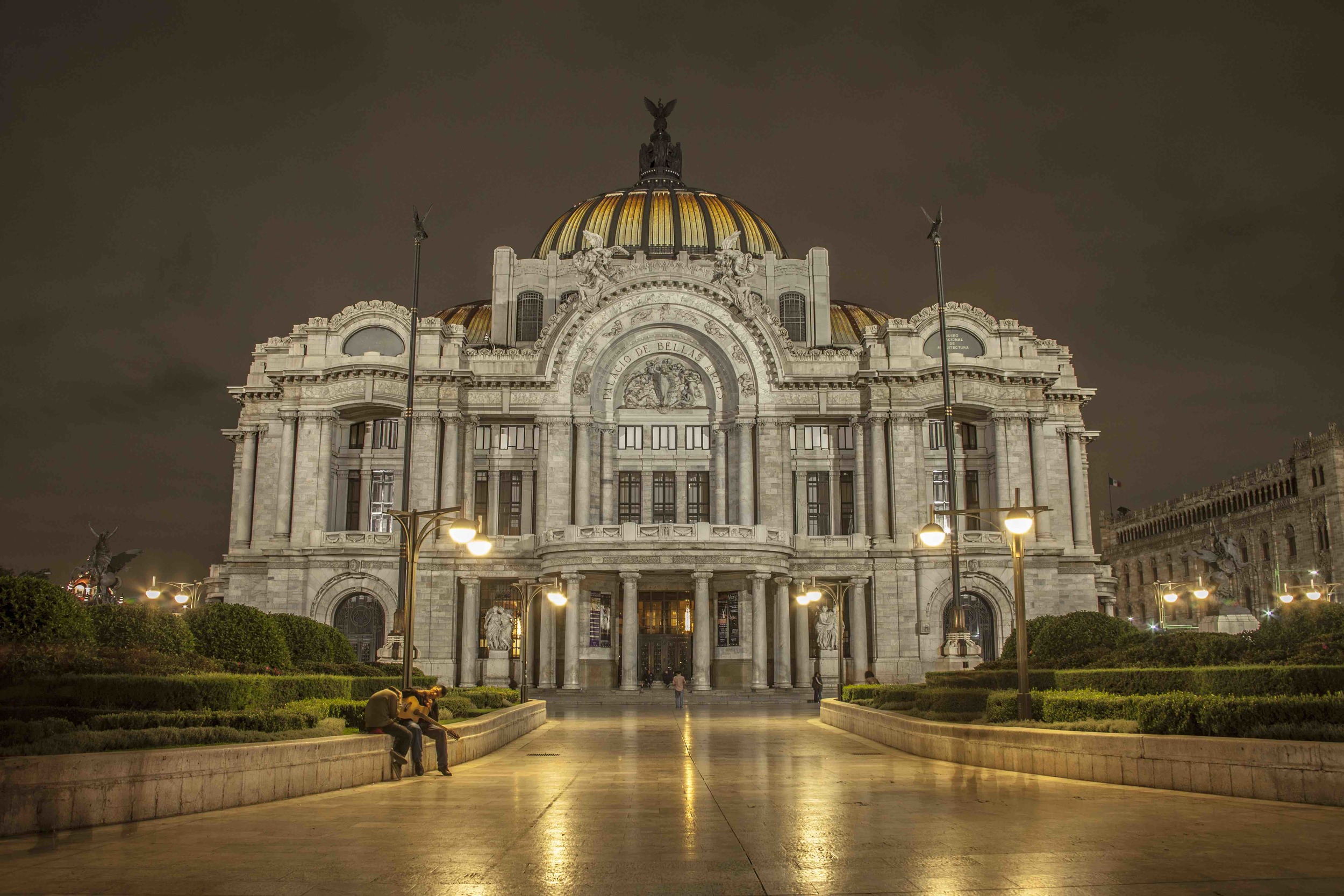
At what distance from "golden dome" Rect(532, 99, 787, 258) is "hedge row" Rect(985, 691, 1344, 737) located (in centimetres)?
5755

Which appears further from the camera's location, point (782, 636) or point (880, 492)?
point (880, 492)

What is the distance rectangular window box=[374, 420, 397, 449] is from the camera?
2591 inches

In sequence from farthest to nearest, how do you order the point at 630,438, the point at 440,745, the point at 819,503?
the point at 630,438, the point at 819,503, the point at 440,745

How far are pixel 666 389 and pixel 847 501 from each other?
41.5 ft

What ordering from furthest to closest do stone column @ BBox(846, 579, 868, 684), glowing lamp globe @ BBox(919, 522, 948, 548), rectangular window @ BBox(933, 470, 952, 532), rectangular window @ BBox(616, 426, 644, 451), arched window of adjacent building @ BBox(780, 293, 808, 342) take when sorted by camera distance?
arched window of adjacent building @ BBox(780, 293, 808, 342), rectangular window @ BBox(616, 426, 644, 451), rectangular window @ BBox(933, 470, 952, 532), stone column @ BBox(846, 579, 868, 684), glowing lamp globe @ BBox(919, 522, 948, 548)

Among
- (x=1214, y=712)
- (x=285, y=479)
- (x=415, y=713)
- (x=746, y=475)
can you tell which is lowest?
(x=415, y=713)

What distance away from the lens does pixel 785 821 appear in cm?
1455

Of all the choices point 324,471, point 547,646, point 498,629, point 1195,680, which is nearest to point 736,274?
point 547,646

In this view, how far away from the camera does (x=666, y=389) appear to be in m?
67.2

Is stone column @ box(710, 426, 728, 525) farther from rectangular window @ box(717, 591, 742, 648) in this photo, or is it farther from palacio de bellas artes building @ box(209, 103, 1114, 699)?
rectangular window @ box(717, 591, 742, 648)

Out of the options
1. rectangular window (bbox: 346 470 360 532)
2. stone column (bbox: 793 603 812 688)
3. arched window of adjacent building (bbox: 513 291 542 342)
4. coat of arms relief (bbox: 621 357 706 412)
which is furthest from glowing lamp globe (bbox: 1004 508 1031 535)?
arched window of adjacent building (bbox: 513 291 542 342)

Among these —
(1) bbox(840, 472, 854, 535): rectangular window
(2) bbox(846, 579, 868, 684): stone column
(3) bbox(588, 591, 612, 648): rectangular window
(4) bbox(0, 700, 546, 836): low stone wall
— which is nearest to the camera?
(4) bbox(0, 700, 546, 836): low stone wall

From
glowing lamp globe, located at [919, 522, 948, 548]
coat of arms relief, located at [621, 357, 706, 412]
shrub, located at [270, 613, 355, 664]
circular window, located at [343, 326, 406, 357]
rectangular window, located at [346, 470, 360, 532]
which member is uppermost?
circular window, located at [343, 326, 406, 357]

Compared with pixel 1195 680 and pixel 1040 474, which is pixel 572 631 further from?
pixel 1195 680
